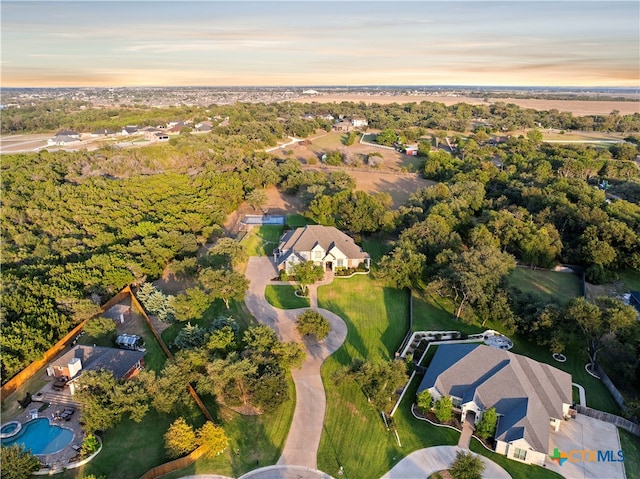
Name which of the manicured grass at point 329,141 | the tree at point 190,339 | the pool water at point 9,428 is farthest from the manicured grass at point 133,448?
the manicured grass at point 329,141

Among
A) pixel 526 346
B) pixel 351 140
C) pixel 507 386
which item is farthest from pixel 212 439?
pixel 351 140

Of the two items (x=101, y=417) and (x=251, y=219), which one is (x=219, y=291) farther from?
(x=251, y=219)

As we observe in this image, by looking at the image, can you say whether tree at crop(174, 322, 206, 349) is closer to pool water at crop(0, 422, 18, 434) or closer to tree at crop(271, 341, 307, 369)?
tree at crop(271, 341, 307, 369)

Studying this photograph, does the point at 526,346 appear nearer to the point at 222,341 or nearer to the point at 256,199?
the point at 222,341

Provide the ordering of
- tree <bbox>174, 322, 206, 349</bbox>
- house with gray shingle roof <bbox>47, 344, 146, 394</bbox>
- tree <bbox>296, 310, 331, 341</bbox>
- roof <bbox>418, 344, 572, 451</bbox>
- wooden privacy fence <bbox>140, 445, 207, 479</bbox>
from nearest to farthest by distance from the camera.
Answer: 1. wooden privacy fence <bbox>140, 445, 207, 479</bbox>
2. roof <bbox>418, 344, 572, 451</bbox>
3. house with gray shingle roof <bbox>47, 344, 146, 394</bbox>
4. tree <bbox>174, 322, 206, 349</bbox>
5. tree <bbox>296, 310, 331, 341</bbox>

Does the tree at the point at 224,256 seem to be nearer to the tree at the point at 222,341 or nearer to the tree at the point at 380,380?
the tree at the point at 222,341

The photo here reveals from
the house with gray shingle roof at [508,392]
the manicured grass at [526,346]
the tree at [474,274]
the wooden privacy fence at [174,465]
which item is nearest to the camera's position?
the wooden privacy fence at [174,465]

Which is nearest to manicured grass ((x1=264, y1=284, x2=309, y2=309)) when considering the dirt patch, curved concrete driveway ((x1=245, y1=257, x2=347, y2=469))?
curved concrete driveway ((x1=245, y1=257, x2=347, y2=469))
